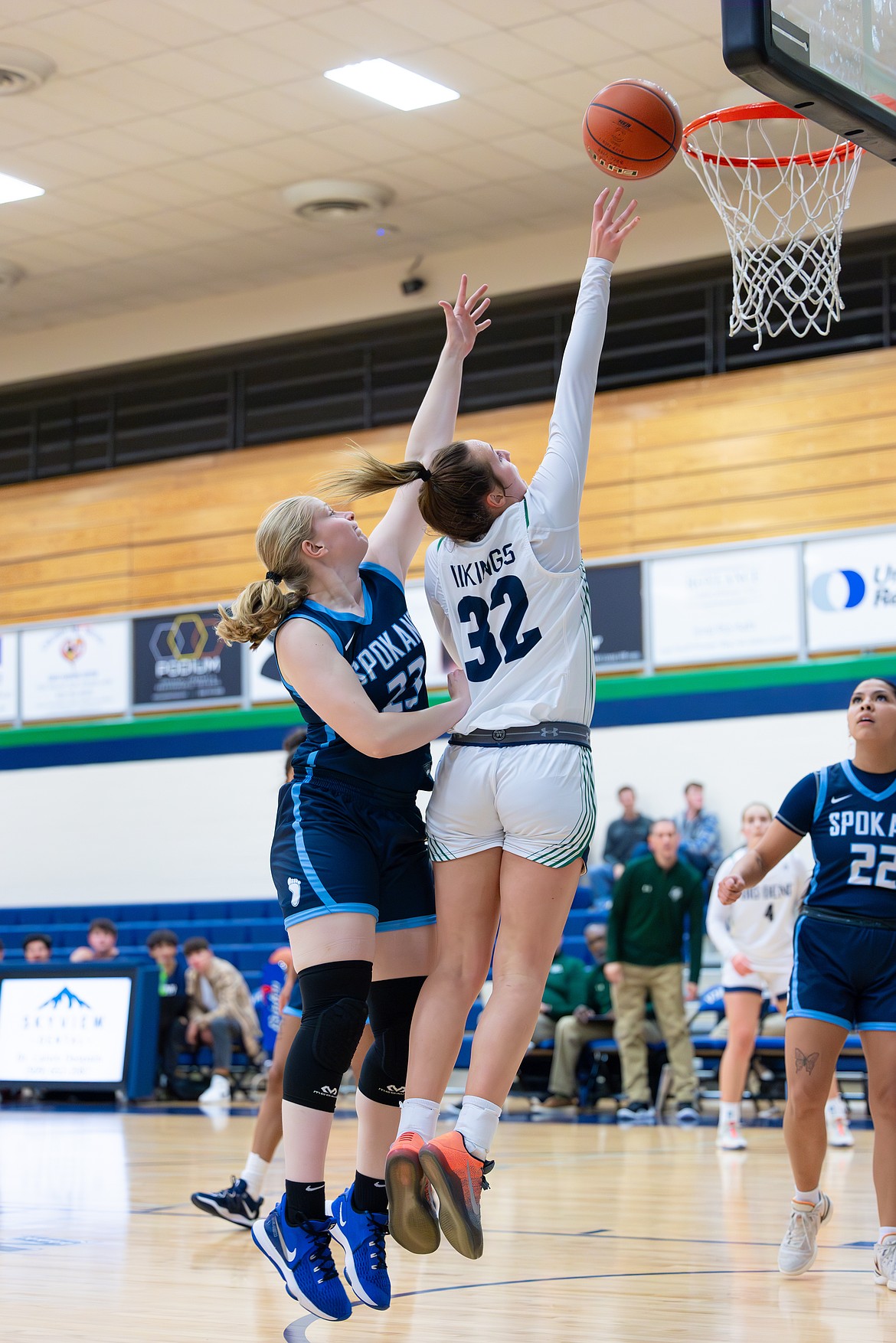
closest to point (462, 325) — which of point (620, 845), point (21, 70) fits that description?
point (21, 70)

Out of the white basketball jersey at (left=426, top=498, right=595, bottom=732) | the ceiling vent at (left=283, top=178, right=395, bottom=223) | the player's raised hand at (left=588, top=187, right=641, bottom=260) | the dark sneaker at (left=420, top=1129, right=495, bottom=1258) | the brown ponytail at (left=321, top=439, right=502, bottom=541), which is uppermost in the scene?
the ceiling vent at (left=283, top=178, right=395, bottom=223)

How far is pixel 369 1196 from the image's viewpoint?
13.1ft

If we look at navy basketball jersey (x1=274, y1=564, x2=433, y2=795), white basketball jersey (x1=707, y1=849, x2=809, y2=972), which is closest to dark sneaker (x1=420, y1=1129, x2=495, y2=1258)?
navy basketball jersey (x1=274, y1=564, x2=433, y2=795)

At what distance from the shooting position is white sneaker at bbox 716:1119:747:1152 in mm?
8688

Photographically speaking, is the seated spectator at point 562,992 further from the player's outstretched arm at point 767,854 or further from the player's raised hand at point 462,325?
the player's raised hand at point 462,325

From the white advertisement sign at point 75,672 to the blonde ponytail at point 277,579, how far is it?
13091mm

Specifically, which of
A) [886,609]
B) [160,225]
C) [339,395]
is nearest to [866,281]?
[886,609]

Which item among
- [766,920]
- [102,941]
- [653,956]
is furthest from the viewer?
[102,941]

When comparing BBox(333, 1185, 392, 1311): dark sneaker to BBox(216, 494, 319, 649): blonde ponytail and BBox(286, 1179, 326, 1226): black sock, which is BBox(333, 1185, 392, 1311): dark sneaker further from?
BBox(216, 494, 319, 649): blonde ponytail

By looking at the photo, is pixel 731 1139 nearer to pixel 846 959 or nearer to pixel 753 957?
pixel 753 957

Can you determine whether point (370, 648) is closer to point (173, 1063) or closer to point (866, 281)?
point (173, 1063)

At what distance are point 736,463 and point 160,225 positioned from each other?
5.91m

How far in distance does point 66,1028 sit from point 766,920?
5.88 metres

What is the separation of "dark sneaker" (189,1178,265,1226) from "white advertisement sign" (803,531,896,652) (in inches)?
334
